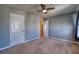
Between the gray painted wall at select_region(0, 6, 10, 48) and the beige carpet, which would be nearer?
the beige carpet

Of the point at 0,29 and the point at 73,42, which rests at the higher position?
the point at 0,29

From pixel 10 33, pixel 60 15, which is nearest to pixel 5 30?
pixel 10 33

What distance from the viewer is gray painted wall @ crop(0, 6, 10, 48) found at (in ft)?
7.90

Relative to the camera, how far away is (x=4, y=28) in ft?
8.73

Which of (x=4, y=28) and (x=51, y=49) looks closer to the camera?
(x=51, y=49)

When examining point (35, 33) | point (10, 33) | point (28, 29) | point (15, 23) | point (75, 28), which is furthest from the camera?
point (35, 33)

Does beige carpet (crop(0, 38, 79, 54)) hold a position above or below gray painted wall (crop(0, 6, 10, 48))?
below

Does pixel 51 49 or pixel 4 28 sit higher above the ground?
pixel 4 28

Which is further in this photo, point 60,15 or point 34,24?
point 34,24

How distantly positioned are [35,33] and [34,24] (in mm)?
505

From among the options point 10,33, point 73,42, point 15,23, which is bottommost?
point 73,42

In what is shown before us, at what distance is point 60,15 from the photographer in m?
2.38

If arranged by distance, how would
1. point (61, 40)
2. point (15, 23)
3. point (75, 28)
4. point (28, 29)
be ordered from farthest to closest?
point (28, 29) < point (15, 23) < point (61, 40) < point (75, 28)
